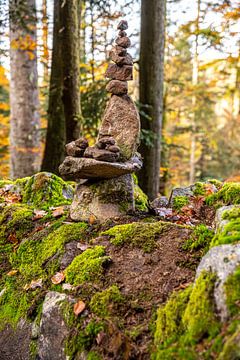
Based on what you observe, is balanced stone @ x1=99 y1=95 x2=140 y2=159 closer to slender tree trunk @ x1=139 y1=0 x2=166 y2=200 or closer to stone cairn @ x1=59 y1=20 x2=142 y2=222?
stone cairn @ x1=59 y1=20 x2=142 y2=222

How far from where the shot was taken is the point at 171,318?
2416mm

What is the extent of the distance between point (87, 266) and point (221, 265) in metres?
1.33

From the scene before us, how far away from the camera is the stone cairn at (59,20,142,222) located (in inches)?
160

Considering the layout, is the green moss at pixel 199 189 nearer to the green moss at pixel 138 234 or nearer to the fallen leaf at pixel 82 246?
the green moss at pixel 138 234

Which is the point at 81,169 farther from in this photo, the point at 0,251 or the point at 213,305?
the point at 213,305

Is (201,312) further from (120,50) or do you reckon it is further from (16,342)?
(120,50)

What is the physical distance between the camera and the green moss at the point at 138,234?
133 inches

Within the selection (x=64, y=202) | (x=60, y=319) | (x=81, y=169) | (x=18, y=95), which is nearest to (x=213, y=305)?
(x=60, y=319)

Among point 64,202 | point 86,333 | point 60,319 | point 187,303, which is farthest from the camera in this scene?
point 64,202

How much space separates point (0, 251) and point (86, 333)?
204 centimetres

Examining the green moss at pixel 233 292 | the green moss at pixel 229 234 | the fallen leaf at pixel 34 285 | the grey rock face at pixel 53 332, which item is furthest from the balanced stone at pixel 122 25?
the green moss at pixel 233 292

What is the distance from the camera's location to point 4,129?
1867cm

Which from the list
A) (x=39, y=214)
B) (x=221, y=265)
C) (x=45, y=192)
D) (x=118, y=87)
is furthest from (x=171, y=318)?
(x=45, y=192)

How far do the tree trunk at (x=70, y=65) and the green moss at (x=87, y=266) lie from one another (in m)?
4.27
